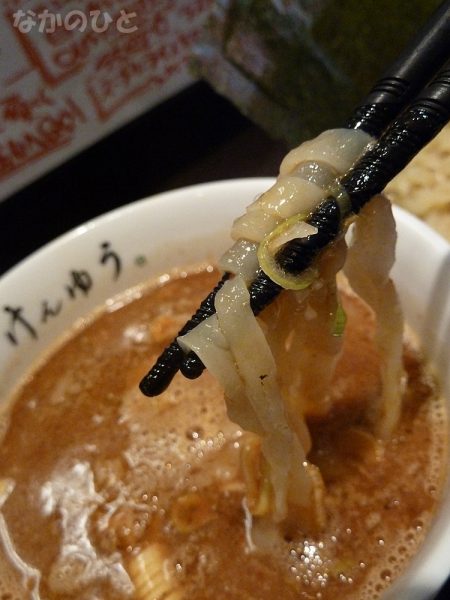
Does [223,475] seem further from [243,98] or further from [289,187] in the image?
[243,98]

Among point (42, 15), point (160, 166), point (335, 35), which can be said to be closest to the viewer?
point (42, 15)

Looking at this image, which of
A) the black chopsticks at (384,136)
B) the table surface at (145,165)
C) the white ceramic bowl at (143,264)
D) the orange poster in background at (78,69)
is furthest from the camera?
the table surface at (145,165)

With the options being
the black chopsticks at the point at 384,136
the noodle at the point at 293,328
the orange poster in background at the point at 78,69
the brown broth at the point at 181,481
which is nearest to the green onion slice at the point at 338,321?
the noodle at the point at 293,328

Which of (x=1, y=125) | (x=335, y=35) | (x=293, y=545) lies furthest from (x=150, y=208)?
(x=335, y=35)

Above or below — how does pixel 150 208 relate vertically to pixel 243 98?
above

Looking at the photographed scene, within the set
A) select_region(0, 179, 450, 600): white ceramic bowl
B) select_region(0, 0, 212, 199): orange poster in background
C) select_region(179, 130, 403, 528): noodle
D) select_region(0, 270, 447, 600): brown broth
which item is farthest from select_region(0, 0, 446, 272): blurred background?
select_region(179, 130, 403, 528): noodle

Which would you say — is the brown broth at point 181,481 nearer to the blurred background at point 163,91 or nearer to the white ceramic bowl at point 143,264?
the white ceramic bowl at point 143,264

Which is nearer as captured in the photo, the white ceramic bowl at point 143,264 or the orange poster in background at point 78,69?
the white ceramic bowl at point 143,264

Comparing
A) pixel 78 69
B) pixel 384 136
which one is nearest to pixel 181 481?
pixel 384 136
